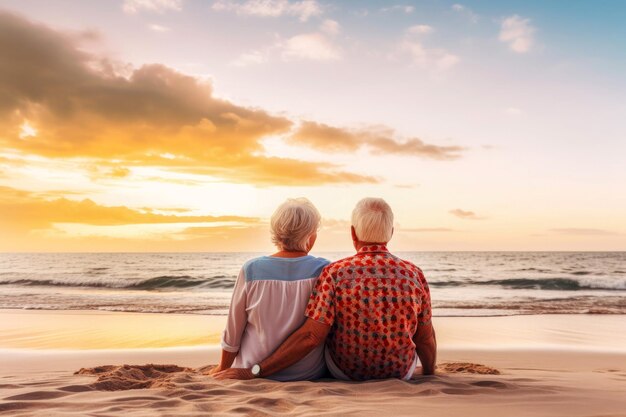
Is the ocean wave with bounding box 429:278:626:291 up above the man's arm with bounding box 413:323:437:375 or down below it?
below

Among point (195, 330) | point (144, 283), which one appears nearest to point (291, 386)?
point (195, 330)

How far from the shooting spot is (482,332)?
8.80m

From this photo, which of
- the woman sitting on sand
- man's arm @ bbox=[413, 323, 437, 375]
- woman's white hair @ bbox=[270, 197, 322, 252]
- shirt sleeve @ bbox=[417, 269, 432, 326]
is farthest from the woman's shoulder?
man's arm @ bbox=[413, 323, 437, 375]

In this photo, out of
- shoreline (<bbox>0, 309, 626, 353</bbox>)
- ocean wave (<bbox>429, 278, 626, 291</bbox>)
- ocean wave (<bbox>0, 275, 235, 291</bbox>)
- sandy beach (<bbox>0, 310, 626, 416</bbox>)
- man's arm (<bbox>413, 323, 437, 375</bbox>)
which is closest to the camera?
sandy beach (<bbox>0, 310, 626, 416</bbox>)

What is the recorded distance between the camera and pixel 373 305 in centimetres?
356

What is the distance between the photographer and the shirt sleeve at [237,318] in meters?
3.73

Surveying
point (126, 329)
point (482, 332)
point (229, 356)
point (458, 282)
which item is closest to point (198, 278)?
point (458, 282)

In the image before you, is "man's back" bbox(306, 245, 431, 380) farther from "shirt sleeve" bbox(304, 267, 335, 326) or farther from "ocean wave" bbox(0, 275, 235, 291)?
"ocean wave" bbox(0, 275, 235, 291)

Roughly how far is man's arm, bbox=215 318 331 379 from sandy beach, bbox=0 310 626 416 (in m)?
0.16

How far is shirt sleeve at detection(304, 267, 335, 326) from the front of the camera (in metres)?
3.55

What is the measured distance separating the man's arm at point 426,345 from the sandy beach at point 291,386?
135mm

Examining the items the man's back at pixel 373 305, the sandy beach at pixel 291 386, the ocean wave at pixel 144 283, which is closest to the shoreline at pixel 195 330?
the sandy beach at pixel 291 386

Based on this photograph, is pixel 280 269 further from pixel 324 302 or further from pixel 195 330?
pixel 195 330

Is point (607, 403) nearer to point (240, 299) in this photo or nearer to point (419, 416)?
point (419, 416)
